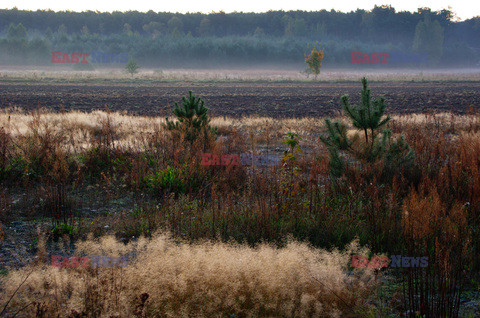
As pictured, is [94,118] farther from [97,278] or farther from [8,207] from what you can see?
[97,278]

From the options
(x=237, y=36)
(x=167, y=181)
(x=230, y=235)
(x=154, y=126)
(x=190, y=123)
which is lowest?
(x=230, y=235)

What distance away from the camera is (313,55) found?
5244 centimetres

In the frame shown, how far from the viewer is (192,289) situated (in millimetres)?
2916

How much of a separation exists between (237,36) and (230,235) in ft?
495

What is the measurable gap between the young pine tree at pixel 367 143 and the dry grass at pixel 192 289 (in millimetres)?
3512

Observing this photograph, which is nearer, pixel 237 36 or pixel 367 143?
pixel 367 143

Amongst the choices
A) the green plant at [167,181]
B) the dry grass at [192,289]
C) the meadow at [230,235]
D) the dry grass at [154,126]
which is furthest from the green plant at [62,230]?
the dry grass at [154,126]

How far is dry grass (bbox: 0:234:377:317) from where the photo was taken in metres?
2.73

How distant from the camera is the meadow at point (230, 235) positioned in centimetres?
287

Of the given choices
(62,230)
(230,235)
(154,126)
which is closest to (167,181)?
(62,230)

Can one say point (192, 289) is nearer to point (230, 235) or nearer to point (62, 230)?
point (230, 235)

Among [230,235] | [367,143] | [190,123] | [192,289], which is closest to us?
[192,289]

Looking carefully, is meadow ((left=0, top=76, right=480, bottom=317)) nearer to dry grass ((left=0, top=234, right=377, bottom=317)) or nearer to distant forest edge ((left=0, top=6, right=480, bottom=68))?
dry grass ((left=0, top=234, right=377, bottom=317))

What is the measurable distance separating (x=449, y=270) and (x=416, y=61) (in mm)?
134890
